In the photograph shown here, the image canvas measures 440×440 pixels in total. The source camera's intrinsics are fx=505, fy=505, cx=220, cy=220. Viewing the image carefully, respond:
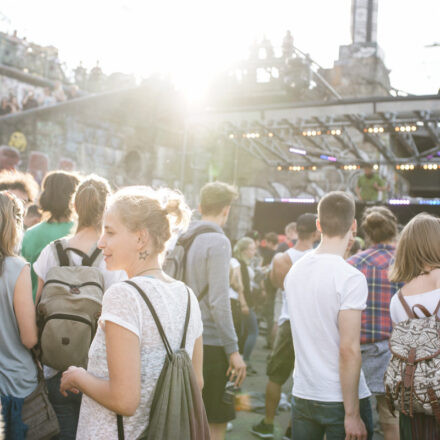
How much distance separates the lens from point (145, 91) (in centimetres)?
1625

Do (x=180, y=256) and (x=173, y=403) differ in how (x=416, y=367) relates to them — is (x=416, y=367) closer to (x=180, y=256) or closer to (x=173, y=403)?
(x=173, y=403)

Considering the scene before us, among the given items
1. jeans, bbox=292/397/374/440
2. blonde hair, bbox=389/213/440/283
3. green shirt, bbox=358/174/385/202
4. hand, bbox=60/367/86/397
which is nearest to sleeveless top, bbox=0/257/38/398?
hand, bbox=60/367/86/397

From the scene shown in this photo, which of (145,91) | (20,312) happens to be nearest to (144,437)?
(20,312)

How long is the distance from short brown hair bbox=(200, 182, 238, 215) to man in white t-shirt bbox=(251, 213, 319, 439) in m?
1.36

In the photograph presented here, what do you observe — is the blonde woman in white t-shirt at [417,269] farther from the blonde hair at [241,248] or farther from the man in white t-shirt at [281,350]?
the blonde hair at [241,248]

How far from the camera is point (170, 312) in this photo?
1.79m

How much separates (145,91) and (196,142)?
2.96 metres

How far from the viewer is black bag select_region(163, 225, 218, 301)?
11.2 ft

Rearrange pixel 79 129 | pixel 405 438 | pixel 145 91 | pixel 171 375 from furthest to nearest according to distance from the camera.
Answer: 1. pixel 145 91
2. pixel 79 129
3. pixel 405 438
4. pixel 171 375

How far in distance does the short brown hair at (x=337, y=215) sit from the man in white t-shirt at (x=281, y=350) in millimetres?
1842

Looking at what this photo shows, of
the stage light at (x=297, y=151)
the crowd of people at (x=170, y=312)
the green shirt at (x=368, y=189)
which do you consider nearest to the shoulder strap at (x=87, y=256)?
the crowd of people at (x=170, y=312)

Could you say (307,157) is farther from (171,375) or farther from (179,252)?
(171,375)

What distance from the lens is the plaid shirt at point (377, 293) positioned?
12.0 feet

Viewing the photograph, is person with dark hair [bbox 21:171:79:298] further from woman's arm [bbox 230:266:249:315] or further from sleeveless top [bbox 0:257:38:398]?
woman's arm [bbox 230:266:249:315]
